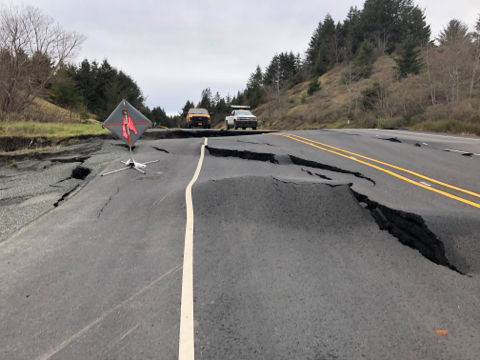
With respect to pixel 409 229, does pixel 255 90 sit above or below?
above

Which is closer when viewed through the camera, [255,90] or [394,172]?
[394,172]

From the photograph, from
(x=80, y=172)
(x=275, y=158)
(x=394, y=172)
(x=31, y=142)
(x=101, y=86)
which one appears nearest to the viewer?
(x=394, y=172)

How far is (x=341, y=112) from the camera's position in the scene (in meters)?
42.4

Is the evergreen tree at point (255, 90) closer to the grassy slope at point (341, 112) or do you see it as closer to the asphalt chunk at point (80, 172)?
the grassy slope at point (341, 112)

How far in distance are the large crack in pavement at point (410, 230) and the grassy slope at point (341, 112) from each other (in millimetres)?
15905

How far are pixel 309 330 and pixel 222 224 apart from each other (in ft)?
7.80

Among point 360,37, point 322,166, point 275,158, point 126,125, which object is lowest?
point 322,166

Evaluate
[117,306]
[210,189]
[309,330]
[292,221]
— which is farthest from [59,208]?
[309,330]

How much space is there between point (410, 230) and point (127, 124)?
7874mm

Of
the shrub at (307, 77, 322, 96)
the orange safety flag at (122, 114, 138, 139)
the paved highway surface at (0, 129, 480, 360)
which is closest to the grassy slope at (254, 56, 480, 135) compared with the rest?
the shrub at (307, 77, 322, 96)

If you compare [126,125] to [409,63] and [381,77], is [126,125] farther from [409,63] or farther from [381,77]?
[381,77]

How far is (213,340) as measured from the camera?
2436 millimetres

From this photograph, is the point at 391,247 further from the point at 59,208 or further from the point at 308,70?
the point at 308,70

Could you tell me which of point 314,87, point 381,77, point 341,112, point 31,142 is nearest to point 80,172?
→ point 31,142
